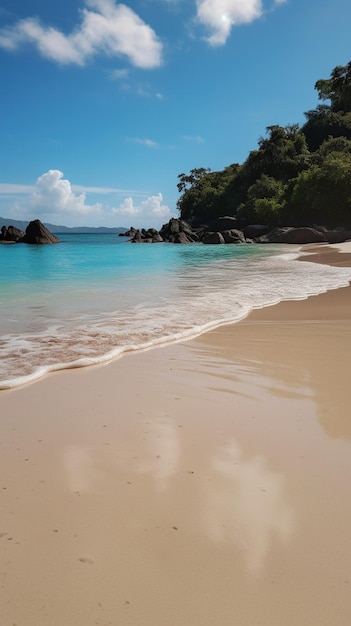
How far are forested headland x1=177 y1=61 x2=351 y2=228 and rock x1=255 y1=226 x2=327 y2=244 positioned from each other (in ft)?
25.6

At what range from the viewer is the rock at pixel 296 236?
4509cm

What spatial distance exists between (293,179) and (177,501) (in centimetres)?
6542

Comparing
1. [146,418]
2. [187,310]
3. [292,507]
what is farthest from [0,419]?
[187,310]

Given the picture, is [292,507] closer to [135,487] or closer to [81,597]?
[135,487]

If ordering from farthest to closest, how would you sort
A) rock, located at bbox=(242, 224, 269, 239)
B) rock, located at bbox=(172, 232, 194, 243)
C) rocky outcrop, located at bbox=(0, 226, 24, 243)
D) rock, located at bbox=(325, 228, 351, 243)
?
1. rocky outcrop, located at bbox=(0, 226, 24, 243)
2. rock, located at bbox=(172, 232, 194, 243)
3. rock, located at bbox=(242, 224, 269, 239)
4. rock, located at bbox=(325, 228, 351, 243)

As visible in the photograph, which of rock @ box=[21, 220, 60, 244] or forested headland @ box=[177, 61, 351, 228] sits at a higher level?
forested headland @ box=[177, 61, 351, 228]

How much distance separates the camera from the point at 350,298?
9070 millimetres

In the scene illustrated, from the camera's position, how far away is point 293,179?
61969mm

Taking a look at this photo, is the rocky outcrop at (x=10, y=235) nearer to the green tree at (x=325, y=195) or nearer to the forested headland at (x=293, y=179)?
the forested headland at (x=293, y=179)

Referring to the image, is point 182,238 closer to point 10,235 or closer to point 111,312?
point 10,235

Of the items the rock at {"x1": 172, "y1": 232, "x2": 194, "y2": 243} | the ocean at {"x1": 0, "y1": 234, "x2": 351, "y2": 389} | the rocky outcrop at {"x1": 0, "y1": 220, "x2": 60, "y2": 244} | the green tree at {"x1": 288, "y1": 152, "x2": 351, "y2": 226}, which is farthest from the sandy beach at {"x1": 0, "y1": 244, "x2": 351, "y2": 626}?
the rocky outcrop at {"x1": 0, "y1": 220, "x2": 60, "y2": 244}

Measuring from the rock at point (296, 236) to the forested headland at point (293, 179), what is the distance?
25.6 feet

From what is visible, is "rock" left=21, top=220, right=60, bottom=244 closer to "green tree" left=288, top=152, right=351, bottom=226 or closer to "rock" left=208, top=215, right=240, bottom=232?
"rock" left=208, top=215, right=240, bottom=232

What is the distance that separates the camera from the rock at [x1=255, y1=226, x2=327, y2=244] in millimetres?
45094
